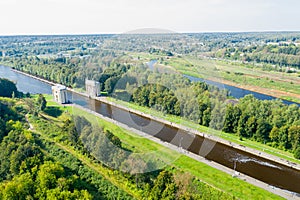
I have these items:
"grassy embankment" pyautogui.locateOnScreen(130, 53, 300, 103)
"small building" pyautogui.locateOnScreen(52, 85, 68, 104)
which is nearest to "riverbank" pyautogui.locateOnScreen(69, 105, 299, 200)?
"grassy embankment" pyautogui.locateOnScreen(130, 53, 300, 103)

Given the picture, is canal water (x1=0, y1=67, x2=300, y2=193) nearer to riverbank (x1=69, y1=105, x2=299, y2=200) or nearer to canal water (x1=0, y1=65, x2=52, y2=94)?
riverbank (x1=69, y1=105, x2=299, y2=200)

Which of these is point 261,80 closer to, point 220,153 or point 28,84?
point 220,153

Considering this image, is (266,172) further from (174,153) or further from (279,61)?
(279,61)

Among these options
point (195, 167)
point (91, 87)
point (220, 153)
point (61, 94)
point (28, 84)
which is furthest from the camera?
point (28, 84)

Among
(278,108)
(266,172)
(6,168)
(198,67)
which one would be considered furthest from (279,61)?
(6,168)

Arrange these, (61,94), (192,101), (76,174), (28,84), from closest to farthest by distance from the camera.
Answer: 1. (192,101)
2. (76,174)
3. (61,94)
4. (28,84)

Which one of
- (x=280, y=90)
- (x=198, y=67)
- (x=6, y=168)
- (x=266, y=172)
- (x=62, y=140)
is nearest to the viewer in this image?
(x=198, y=67)

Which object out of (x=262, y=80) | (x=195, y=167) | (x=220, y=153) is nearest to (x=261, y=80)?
(x=262, y=80)

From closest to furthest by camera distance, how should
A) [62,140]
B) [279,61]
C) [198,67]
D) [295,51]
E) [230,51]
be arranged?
[198,67], [62,140], [279,61], [295,51], [230,51]

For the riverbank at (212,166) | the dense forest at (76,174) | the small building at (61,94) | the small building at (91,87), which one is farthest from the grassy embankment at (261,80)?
the small building at (61,94)
